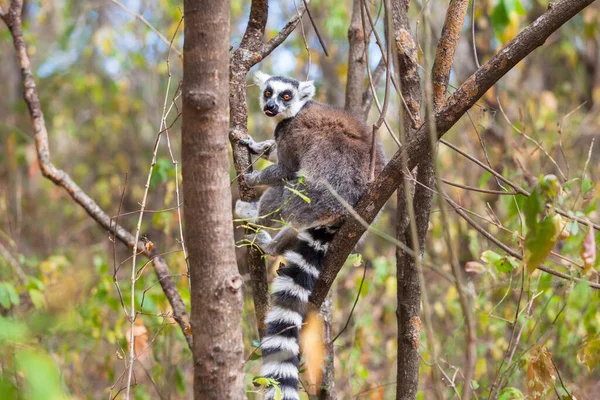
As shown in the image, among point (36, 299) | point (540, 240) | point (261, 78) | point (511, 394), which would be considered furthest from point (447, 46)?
point (36, 299)

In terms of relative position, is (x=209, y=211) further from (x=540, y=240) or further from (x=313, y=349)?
(x=313, y=349)

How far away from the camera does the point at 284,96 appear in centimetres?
471

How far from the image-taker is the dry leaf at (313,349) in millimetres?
3127

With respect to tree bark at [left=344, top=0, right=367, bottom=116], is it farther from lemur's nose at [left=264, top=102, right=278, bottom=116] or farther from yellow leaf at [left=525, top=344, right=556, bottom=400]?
yellow leaf at [left=525, top=344, right=556, bottom=400]

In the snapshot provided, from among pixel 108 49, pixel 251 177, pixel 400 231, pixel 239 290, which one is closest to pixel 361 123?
pixel 251 177

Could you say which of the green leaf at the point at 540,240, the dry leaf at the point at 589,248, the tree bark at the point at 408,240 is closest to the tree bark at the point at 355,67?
the tree bark at the point at 408,240

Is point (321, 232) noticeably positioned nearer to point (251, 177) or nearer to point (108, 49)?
point (251, 177)

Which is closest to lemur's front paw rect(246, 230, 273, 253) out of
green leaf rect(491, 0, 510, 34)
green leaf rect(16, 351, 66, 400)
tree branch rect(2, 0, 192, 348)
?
tree branch rect(2, 0, 192, 348)

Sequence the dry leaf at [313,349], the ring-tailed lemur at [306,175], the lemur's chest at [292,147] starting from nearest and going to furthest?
1. the dry leaf at [313,349]
2. the ring-tailed lemur at [306,175]
3. the lemur's chest at [292,147]

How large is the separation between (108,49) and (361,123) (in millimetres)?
5994

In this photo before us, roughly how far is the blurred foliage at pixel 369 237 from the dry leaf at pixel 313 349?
0.28 meters

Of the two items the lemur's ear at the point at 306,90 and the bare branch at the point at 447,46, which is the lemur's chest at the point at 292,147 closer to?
the lemur's ear at the point at 306,90

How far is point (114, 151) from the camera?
12.6 m

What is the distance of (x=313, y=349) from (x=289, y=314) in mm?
214
